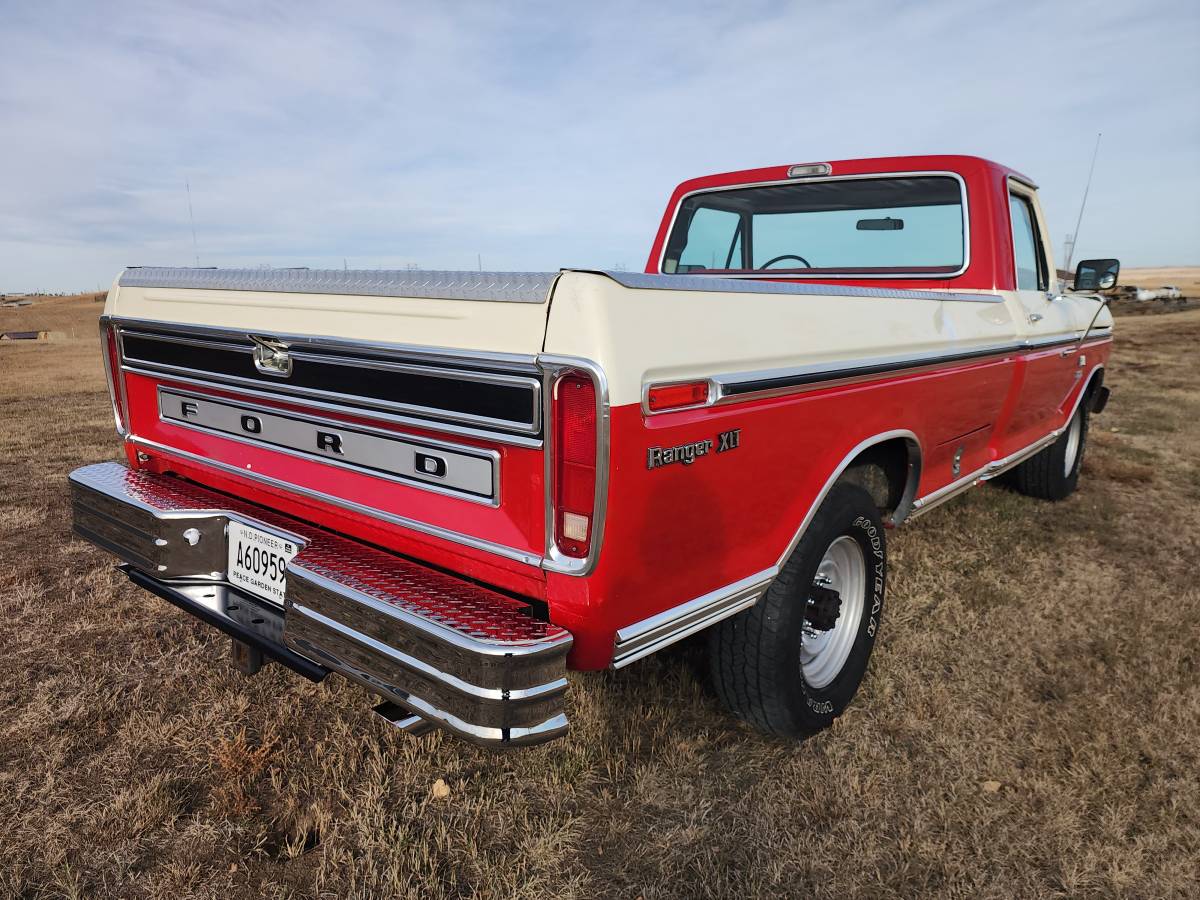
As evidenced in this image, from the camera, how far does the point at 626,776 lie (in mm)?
2395

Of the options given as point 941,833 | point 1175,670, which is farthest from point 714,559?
point 1175,670

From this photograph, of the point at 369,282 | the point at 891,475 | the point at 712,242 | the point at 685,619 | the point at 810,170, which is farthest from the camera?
the point at 712,242

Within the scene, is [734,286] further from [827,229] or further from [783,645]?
[827,229]

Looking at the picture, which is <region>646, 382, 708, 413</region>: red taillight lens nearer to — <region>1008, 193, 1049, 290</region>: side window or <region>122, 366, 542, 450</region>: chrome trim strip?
<region>122, 366, 542, 450</region>: chrome trim strip

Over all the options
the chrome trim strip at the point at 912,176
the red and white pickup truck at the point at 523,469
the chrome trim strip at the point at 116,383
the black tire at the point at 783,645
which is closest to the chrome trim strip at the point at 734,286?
the red and white pickup truck at the point at 523,469

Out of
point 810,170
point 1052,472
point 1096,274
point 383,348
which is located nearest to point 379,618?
point 383,348

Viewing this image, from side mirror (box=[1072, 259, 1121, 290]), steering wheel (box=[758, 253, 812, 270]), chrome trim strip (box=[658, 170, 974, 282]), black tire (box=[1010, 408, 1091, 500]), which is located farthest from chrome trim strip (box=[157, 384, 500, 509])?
black tire (box=[1010, 408, 1091, 500])

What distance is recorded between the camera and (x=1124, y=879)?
80.0 inches

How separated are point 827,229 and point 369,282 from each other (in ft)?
9.54

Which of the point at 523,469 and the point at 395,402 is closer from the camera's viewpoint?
the point at 523,469

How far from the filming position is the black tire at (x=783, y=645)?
90.3 inches

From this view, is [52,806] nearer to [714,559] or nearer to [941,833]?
[714,559]

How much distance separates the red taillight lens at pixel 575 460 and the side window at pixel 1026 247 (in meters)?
3.12

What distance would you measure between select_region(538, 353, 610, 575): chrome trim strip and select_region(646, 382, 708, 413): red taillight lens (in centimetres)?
14
